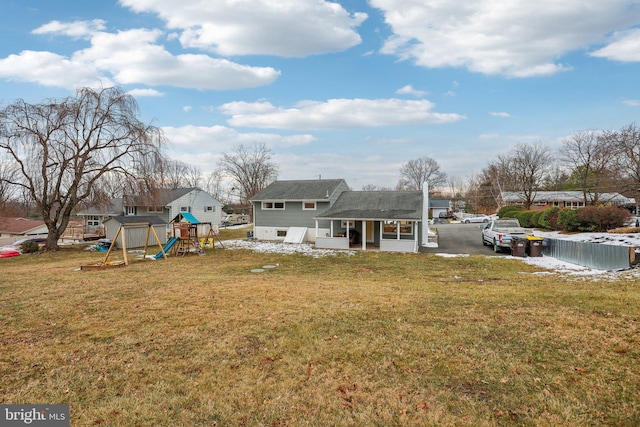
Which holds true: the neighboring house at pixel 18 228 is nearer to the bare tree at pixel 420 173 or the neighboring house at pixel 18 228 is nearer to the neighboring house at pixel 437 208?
the neighboring house at pixel 437 208

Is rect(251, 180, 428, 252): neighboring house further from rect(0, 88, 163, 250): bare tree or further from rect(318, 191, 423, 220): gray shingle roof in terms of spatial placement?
rect(0, 88, 163, 250): bare tree

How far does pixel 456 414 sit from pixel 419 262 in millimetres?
12185

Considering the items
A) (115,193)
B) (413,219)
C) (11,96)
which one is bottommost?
(413,219)

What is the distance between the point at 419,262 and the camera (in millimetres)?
15047

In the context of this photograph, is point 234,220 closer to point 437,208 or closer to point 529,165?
point 437,208

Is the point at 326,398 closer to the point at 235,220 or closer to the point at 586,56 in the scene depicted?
the point at 586,56

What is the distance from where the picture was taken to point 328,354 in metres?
4.71

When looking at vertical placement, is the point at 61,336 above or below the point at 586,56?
below

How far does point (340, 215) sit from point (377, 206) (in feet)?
9.28

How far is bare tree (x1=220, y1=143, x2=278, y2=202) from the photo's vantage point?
165 ft

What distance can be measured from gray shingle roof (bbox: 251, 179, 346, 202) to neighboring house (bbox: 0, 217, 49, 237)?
2973cm

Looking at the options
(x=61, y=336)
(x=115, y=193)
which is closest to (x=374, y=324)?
(x=61, y=336)

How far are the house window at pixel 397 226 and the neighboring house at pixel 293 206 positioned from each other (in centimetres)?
436

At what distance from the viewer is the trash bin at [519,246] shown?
16.2m
